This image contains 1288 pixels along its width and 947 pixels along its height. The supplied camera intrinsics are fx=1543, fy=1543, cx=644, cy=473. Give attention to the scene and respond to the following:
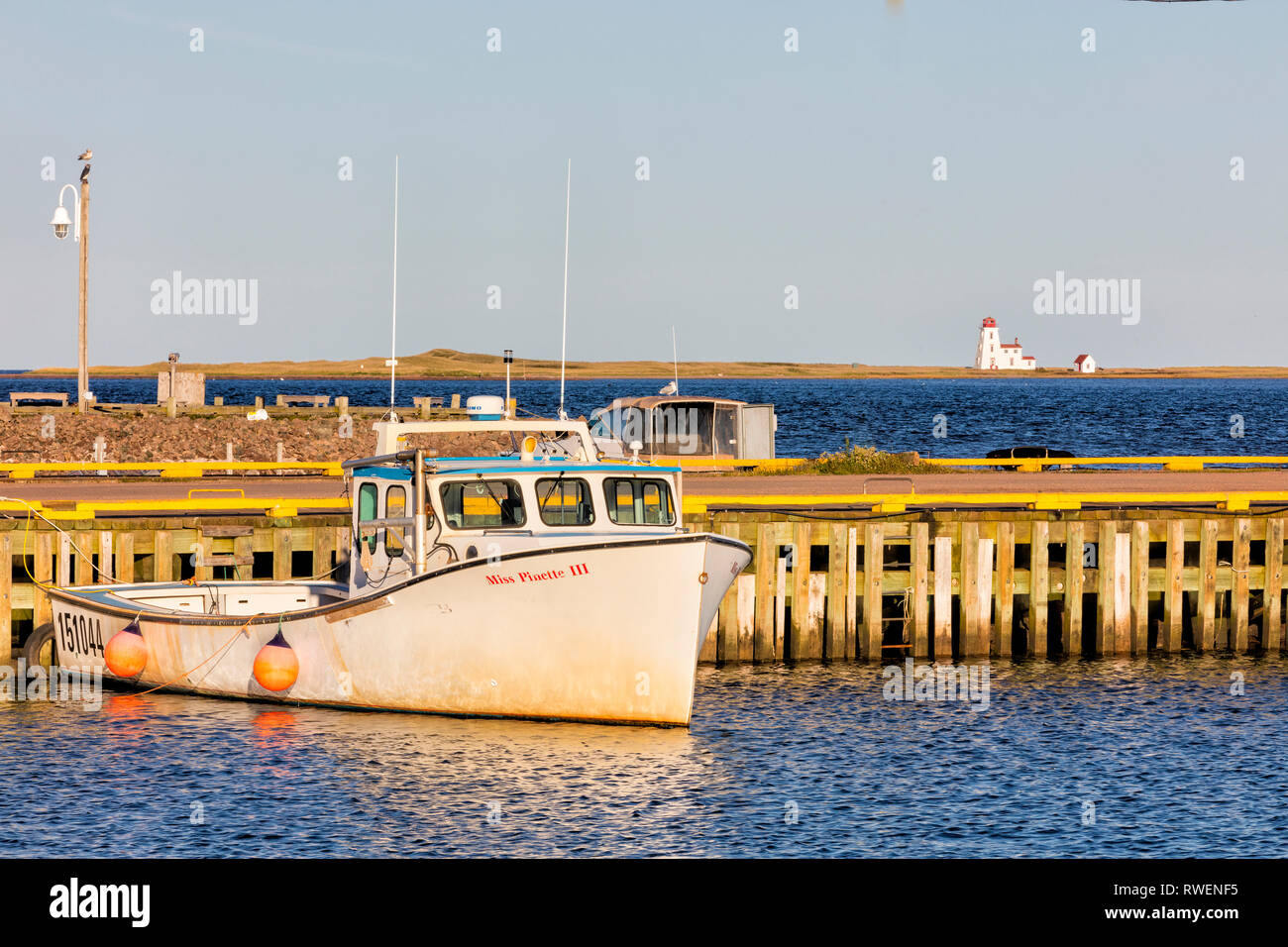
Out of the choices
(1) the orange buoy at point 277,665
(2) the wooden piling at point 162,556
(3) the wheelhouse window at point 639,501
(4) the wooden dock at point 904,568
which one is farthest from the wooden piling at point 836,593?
(2) the wooden piling at point 162,556

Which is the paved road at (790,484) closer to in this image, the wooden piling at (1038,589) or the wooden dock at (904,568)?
the wooden dock at (904,568)

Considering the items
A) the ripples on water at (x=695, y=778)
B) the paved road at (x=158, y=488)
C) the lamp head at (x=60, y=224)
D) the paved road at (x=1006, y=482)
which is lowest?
the ripples on water at (x=695, y=778)

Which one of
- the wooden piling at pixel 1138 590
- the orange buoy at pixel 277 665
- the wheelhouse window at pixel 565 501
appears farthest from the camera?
the wooden piling at pixel 1138 590

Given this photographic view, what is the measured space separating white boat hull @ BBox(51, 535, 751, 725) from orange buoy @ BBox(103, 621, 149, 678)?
1.48m

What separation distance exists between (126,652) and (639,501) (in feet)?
26.4

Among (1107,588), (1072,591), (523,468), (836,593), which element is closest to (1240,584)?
(1107,588)

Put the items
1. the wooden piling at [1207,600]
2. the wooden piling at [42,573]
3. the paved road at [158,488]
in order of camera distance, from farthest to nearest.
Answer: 1. the paved road at [158,488]
2. the wooden piling at [1207,600]
3. the wooden piling at [42,573]

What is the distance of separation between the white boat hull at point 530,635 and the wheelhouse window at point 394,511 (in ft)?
3.60

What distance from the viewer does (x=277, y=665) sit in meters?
21.9

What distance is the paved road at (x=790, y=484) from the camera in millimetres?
32156

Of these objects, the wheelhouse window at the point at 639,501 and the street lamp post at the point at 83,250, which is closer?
the wheelhouse window at the point at 639,501
